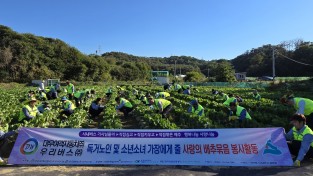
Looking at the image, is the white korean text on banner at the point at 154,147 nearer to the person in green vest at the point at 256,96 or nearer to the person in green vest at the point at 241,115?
the person in green vest at the point at 241,115

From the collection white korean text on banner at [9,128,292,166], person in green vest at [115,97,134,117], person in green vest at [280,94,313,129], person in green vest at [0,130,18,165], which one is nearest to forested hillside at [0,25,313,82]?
person in green vest at [115,97,134,117]

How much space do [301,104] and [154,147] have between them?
164 inches

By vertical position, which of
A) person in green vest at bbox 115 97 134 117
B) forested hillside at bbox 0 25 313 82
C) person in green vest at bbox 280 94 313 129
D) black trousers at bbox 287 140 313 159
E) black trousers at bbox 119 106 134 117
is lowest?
black trousers at bbox 287 140 313 159

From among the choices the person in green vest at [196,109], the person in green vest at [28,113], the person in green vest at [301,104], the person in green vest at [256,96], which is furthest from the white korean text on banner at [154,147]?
the person in green vest at [256,96]

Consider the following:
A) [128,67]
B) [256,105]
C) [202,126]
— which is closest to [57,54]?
[128,67]

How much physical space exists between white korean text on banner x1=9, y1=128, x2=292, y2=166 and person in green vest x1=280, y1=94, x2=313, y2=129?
144cm

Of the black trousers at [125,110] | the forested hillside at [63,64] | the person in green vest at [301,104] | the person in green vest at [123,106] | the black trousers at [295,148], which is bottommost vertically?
the black trousers at [295,148]

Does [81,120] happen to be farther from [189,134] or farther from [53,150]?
[189,134]

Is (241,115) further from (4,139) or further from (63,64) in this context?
(63,64)

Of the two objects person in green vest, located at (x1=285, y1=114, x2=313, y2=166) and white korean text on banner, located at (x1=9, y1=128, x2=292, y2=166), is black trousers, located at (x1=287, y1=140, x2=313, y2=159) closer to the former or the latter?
person in green vest, located at (x1=285, y1=114, x2=313, y2=166)

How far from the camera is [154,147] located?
6.79m

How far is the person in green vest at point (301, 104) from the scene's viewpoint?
8078 mm

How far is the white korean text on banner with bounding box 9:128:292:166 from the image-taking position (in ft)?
21.7

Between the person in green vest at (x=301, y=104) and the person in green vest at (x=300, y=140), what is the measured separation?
1.39 metres
